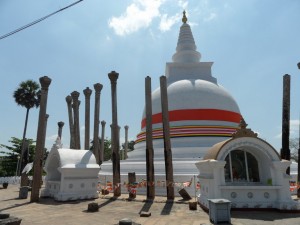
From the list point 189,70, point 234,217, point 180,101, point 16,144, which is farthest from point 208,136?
point 16,144

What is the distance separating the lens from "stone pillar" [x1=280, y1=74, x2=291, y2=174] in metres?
16.2

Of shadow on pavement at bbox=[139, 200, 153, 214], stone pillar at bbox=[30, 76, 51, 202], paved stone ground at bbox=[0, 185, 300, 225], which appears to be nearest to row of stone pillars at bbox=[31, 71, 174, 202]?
stone pillar at bbox=[30, 76, 51, 202]

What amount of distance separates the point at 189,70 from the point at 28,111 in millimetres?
25929

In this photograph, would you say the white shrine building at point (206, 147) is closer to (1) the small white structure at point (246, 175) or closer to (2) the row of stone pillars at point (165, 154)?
(1) the small white structure at point (246, 175)

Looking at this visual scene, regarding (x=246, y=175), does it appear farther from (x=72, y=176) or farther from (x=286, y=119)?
(x=72, y=176)

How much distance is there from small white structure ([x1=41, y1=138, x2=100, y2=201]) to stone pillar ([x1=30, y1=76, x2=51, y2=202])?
1188mm

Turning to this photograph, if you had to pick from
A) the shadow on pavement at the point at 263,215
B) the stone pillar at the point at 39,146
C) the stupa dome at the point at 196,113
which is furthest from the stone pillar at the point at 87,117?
the shadow on pavement at the point at 263,215

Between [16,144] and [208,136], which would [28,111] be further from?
[208,136]

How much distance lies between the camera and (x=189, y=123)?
2550 centimetres

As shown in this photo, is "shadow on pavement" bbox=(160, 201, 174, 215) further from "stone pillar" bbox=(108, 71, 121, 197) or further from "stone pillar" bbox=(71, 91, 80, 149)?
"stone pillar" bbox=(71, 91, 80, 149)

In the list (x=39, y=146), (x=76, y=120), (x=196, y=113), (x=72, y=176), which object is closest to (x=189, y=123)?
(x=196, y=113)

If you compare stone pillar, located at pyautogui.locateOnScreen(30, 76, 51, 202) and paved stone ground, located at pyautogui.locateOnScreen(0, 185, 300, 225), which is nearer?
paved stone ground, located at pyautogui.locateOnScreen(0, 185, 300, 225)

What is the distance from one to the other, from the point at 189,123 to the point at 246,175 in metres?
11.6

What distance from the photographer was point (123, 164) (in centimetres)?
2280
